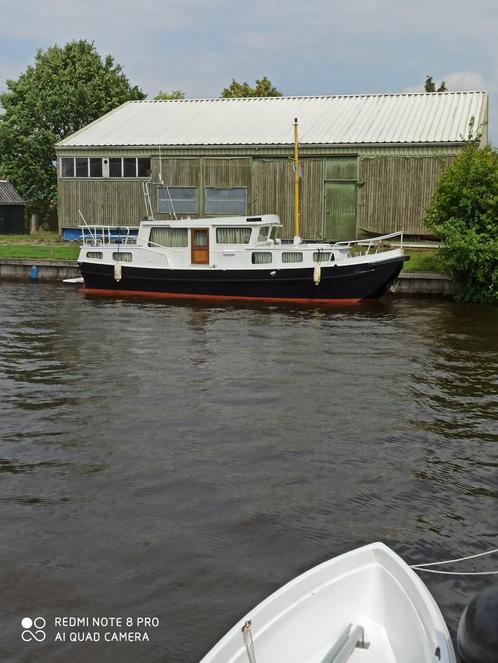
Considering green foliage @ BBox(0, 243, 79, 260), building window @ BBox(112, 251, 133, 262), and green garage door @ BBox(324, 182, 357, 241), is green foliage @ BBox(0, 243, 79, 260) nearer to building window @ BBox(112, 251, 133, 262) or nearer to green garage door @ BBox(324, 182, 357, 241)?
building window @ BBox(112, 251, 133, 262)

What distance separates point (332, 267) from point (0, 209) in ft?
88.1

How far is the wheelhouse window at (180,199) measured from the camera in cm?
3897

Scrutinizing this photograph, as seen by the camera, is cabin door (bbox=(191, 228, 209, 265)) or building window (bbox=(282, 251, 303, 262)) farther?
cabin door (bbox=(191, 228, 209, 265))

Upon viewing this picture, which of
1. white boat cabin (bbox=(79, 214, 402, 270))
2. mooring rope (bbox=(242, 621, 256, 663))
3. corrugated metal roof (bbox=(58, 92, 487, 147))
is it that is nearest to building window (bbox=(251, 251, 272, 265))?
white boat cabin (bbox=(79, 214, 402, 270))

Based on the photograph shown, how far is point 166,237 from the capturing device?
31.3 m

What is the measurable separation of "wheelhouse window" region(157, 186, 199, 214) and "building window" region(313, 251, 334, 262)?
11.4 m

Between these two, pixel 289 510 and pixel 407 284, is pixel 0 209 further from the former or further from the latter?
pixel 289 510

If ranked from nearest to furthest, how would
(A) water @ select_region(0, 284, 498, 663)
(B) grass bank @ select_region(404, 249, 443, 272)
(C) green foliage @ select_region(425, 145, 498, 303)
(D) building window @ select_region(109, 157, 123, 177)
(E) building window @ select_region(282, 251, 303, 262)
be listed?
(A) water @ select_region(0, 284, 498, 663) → (C) green foliage @ select_region(425, 145, 498, 303) → (E) building window @ select_region(282, 251, 303, 262) → (B) grass bank @ select_region(404, 249, 443, 272) → (D) building window @ select_region(109, 157, 123, 177)

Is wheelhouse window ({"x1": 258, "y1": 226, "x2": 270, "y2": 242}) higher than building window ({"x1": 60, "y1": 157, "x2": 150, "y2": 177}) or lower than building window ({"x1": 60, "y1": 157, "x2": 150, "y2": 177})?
lower

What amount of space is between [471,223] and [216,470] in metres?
20.7

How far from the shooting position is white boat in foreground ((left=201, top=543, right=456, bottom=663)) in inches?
246

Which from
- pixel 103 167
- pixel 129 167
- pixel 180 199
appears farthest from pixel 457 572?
pixel 103 167

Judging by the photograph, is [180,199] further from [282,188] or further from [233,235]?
[233,235]

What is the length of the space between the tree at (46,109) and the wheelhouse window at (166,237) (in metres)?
23.4
